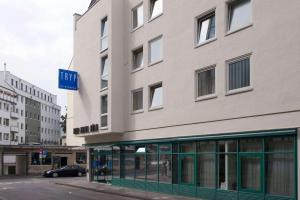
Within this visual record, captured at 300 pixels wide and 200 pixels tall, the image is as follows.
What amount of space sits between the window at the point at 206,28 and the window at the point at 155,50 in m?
3.38

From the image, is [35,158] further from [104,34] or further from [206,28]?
[206,28]

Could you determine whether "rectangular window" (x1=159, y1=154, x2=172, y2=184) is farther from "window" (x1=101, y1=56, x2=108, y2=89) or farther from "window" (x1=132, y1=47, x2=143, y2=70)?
"window" (x1=101, y1=56, x2=108, y2=89)

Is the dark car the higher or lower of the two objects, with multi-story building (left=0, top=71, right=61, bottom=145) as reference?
lower

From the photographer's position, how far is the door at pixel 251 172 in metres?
17.7

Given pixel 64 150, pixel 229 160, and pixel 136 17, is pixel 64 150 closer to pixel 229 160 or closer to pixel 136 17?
pixel 136 17

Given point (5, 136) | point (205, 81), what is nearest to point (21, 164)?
point (5, 136)

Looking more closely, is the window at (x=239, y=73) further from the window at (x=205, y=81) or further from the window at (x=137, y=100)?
the window at (x=137, y=100)

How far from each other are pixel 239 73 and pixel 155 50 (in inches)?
297

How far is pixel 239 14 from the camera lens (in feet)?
63.5

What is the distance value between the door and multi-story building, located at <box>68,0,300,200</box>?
0.13ft

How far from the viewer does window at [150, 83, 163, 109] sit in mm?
24889

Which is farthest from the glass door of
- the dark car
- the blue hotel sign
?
the dark car

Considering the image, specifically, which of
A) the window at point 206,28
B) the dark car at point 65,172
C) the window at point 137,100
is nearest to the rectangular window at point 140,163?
the window at point 137,100

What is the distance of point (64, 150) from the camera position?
60531 millimetres
